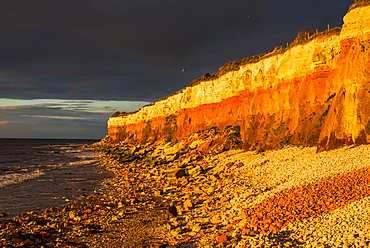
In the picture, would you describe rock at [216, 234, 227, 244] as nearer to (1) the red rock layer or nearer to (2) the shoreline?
(2) the shoreline

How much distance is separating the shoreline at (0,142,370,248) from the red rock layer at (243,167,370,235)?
0.04 metres

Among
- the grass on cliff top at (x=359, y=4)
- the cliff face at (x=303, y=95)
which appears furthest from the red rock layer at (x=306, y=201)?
the grass on cliff top at (x=359, y=4)

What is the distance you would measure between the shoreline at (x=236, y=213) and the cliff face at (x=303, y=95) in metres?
3.57

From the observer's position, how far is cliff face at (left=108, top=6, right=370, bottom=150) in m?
20.9

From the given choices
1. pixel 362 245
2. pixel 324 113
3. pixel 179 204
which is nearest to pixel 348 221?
pixel 362 245

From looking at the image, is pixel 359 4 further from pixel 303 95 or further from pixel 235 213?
pixel 235 213

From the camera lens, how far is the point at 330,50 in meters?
27.1

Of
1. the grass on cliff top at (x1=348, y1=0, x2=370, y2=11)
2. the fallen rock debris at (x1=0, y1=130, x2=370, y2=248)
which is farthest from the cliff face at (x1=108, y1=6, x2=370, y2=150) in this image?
the fallen rock debris at (x1=0, y1=130, x2=370, y2=248)

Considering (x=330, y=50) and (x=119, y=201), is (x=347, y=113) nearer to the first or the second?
(x=330, y=50)

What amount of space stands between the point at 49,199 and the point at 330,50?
30.0 meters

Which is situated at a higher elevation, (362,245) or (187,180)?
(362,245)

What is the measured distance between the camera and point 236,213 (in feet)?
42.5

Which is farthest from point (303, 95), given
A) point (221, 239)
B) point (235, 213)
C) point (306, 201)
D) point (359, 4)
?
point (221, 239)

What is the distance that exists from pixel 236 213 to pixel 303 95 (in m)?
20.6
